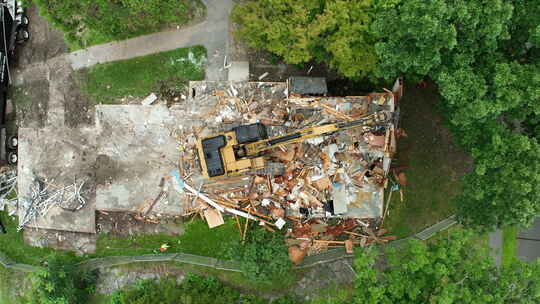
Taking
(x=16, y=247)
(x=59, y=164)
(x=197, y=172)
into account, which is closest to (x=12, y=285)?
(x=16, y=247)

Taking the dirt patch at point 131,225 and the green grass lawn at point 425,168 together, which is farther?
the dirt patch at point 131,225

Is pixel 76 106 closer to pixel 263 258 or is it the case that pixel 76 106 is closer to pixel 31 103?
pixel 31 103

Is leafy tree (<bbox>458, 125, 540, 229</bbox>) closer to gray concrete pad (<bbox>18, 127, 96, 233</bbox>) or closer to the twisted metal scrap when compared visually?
gray concrete pad (<bbox>18, 127, 96, 233</bbox>)

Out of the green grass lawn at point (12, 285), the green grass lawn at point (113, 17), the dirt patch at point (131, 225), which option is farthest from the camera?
the green grass lawn at point (12, 285)

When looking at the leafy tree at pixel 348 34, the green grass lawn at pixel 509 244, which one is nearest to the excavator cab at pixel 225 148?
the leafy tree at pixel 348 34

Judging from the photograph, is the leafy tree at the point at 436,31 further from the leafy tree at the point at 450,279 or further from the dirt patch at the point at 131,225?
the dirt patch at the point at 131,225

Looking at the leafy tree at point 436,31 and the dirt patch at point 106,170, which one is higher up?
the leafy tree at point 436,31

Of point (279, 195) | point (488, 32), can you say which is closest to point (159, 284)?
point (279, 195)

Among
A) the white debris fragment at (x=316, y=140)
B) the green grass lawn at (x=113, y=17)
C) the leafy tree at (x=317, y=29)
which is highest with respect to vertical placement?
the green grass lawn at (x=113, y=17)

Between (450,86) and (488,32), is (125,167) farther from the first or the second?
(488,32)
